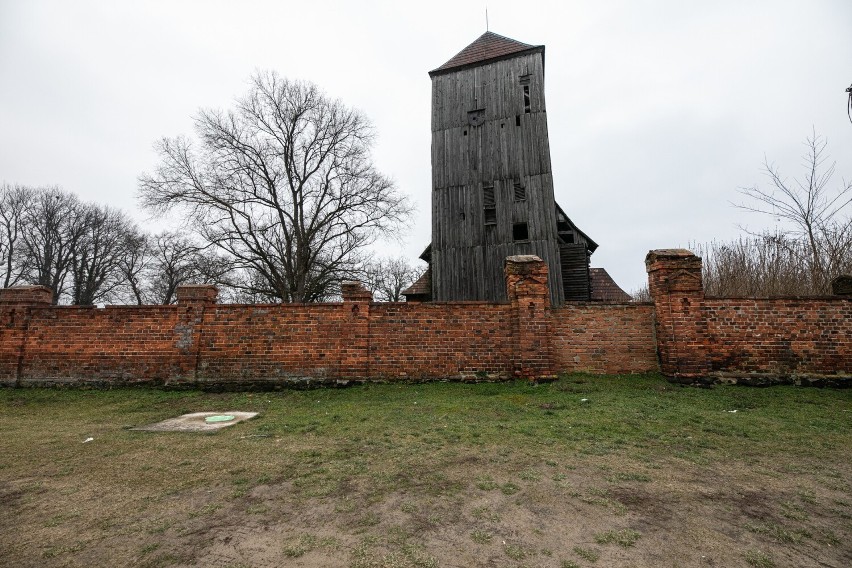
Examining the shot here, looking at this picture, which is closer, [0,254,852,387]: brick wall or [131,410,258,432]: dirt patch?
[131,410,258,432]: dirt patch

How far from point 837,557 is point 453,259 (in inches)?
566

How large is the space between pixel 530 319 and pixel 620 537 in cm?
525

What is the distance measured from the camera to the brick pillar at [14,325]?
26.3 feet

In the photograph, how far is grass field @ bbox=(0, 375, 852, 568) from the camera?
2.14 m

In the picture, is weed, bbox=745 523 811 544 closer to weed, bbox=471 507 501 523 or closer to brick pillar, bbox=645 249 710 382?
weed, bbox=471 507 501 523

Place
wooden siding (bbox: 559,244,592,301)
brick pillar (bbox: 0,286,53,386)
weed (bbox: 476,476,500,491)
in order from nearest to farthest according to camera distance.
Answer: weed (bbox: 476,476,500,491) → brick pillar (bbox: 0,286,53,386) → wooden siding (bbox: 559,244,592,301)

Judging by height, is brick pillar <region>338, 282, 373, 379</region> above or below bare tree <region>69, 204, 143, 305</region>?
below

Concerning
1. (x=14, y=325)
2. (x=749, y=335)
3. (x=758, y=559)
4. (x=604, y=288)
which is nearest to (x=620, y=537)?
(x=758, y=559)

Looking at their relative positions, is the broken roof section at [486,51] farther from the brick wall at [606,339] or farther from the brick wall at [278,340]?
the brick wall at [606,339]

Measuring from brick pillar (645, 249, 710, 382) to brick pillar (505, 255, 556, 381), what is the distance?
2007 millimetres

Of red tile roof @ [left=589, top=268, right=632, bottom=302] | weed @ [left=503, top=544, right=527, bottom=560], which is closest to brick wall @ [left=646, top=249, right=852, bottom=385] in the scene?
weed @ [left=503, top=544, right=527, bottom=560]

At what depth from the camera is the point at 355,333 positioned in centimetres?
766

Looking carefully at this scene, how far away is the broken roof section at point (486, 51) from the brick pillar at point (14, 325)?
16488 mm

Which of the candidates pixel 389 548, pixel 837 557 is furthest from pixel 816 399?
pixel 389 548
